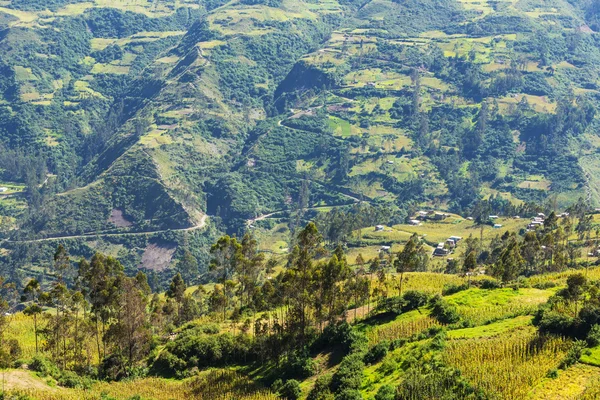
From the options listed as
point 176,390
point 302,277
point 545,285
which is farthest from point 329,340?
point 545,285

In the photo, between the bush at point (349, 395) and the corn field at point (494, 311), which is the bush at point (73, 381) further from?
A: the corn field at point (494, 311)

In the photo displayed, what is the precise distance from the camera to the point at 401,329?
5800 cm

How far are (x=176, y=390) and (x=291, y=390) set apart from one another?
1213 centimetres

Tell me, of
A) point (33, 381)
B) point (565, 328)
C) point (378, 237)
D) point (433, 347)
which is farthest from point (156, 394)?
point (378, 237)

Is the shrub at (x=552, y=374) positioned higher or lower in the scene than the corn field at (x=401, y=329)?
higher

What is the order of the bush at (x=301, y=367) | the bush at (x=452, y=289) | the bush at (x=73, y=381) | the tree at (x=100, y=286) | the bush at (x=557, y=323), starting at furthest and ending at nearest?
the bush at (x=452, y=289) → the tree at (x=100, y=286) → the bush at (x=73, y=381) → the bush at (x=301, y=367) → the bush at (x=557, y=323)

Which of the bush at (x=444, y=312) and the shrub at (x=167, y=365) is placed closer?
the bush at (x=444, y=312)

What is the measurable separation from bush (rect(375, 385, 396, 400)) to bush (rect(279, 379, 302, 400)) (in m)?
8.48

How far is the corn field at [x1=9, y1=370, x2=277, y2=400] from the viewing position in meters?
51.5

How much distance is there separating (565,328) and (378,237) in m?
140

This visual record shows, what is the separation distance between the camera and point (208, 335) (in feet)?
217

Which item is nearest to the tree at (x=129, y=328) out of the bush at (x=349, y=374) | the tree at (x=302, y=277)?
the tree at (x=302, y=277)

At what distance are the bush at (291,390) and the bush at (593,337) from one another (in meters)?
23.3

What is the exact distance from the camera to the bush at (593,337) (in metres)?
45.9
